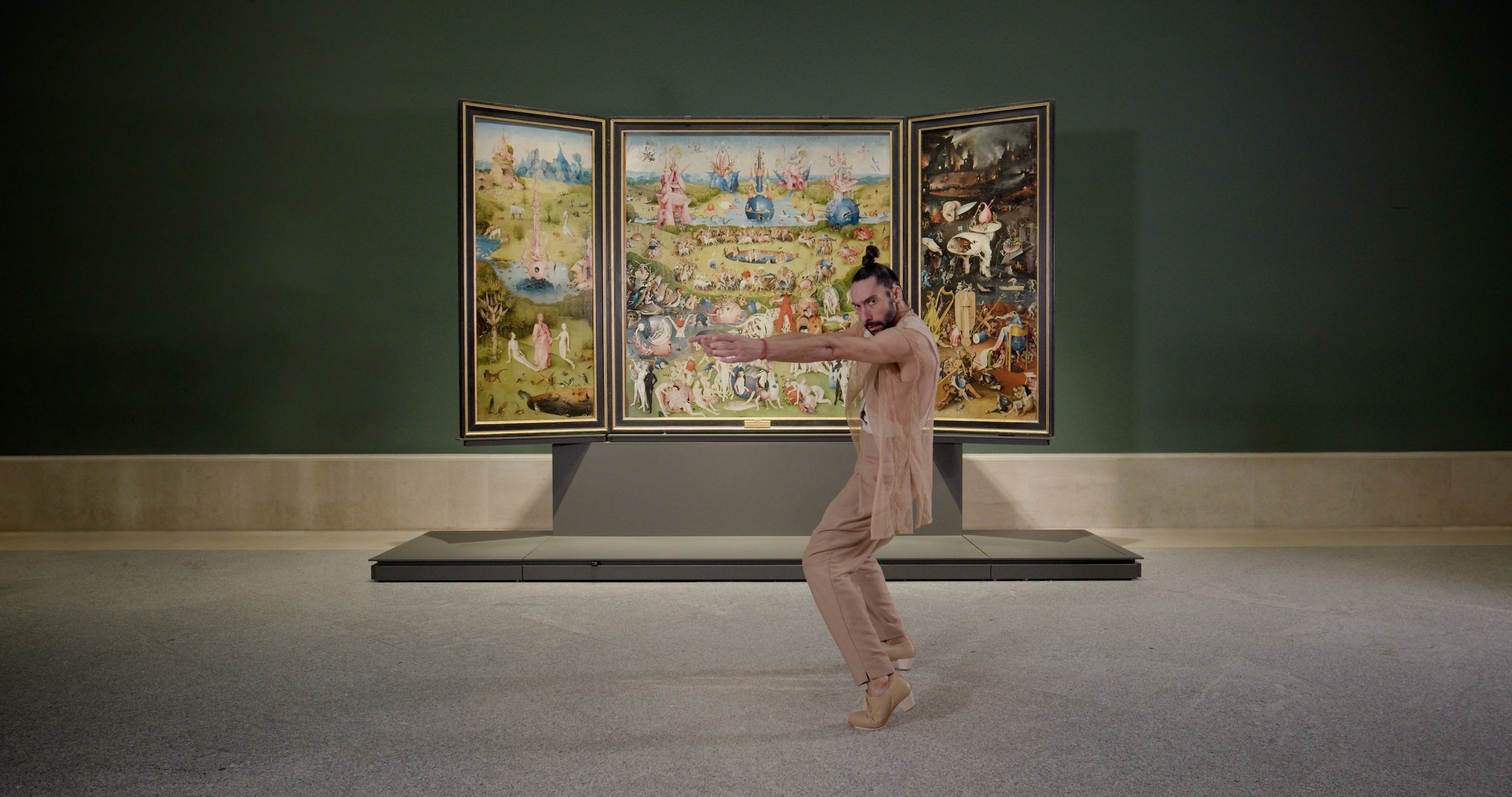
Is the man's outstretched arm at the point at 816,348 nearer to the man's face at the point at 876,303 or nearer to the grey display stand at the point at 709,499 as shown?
the man's face at the point at 876,303

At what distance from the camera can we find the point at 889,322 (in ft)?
13.5

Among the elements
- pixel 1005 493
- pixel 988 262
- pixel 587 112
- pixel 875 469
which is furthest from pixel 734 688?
pixel 587 112

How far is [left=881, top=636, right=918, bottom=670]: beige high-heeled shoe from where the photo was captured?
4316 mm

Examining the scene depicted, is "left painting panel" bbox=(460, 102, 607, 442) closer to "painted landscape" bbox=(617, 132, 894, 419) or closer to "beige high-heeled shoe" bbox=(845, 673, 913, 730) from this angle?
"painted landscape" bbox=(617, 132, 894, 419)

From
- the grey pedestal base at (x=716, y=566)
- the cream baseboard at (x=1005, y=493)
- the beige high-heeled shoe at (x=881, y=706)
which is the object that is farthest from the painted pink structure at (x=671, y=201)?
the beige high-heeled shoe at (x=881, y=706)

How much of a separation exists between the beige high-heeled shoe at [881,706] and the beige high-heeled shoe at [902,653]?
0.37m

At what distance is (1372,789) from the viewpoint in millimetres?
3275

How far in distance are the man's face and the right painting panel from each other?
12.3ft

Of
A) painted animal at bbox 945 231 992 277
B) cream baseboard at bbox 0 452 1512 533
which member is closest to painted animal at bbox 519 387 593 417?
cream baseboard at bbox 0 452 1512 533

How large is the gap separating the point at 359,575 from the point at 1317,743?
6.11 metres

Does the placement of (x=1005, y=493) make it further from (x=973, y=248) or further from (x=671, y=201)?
(x=671, y=201)

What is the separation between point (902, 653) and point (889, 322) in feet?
5.07

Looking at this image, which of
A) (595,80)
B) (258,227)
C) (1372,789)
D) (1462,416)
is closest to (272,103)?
(258,227)

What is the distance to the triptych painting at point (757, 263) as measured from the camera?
299 inches
